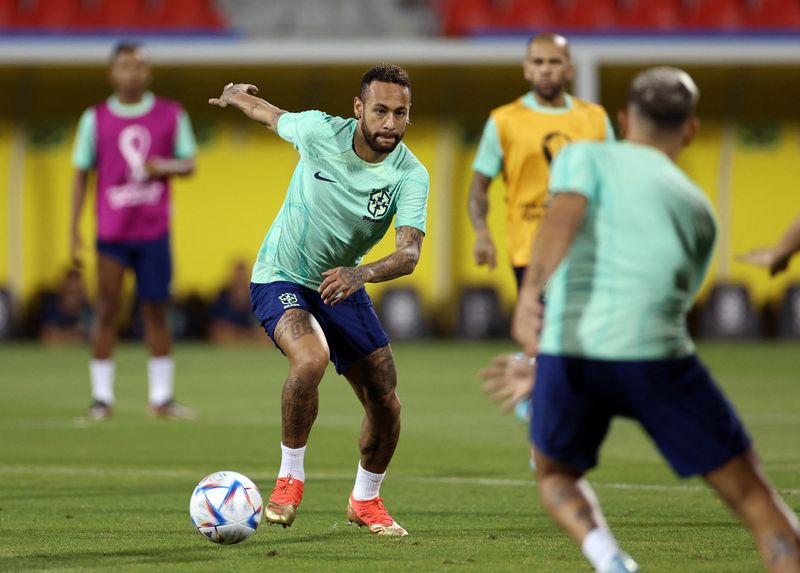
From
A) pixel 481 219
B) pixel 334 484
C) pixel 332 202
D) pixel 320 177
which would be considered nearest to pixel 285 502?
pixel 332 202

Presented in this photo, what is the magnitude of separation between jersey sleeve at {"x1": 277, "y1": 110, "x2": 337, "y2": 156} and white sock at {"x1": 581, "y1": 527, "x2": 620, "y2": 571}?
2761mm

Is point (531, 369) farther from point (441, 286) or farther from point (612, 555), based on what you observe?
point (441, 286)

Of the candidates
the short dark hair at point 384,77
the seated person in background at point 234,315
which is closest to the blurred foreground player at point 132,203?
the short dark hair at point 384,77

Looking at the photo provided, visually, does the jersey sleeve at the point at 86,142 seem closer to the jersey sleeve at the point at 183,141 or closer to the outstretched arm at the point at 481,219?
the jersey sleeve at the point at 183,141

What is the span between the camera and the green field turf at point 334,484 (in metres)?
6.13

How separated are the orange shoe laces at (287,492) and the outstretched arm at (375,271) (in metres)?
0.88

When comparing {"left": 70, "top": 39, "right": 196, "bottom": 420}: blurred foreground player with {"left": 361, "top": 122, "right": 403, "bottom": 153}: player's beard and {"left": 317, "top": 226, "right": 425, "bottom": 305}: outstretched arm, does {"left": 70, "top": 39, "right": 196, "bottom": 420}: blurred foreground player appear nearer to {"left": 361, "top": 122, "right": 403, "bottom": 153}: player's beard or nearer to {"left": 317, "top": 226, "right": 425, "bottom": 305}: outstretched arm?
{"left": 361, "top": 122, "right": 403, "bottom": 153}: player's beard

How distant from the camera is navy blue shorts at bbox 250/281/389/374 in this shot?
6.89 m

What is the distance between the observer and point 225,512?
250 inches

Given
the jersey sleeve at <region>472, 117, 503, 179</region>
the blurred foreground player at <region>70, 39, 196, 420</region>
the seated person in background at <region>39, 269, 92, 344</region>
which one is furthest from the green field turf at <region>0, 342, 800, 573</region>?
the seated person in background at <region>39, 269, 92, 344</region>

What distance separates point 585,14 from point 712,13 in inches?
76.1

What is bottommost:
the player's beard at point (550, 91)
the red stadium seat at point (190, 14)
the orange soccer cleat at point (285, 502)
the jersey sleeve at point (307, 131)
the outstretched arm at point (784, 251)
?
the orange soccer cleat at point (285, 502)

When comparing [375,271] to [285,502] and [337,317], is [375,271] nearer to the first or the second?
[337,317]

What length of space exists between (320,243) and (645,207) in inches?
102
